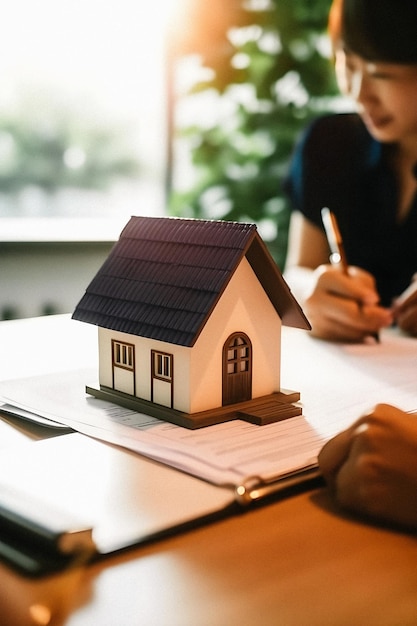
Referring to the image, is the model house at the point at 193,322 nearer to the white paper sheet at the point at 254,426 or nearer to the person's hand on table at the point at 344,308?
the white paper sheet at the point at 254,426

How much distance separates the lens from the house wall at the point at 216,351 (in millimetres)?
778

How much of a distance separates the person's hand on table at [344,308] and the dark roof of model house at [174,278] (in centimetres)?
37

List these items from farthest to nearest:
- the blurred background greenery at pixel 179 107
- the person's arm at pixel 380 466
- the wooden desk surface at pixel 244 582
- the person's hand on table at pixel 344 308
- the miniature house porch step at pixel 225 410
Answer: the blurred background greenery at pixel 179 107, the person's hand on table at pixel 344 308, the miniature house porch step at pixel 225 410, the person's arm at pixel 380 466, the wooden desk surface at pixel 244 582

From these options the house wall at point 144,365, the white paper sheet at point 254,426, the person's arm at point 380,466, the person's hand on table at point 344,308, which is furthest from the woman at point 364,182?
the person's arm at point 380,466

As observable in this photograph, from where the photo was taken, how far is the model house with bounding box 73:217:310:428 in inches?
30.6

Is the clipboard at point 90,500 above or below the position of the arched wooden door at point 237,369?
below

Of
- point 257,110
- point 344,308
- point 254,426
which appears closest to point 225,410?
point 254,426

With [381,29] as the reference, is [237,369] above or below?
below

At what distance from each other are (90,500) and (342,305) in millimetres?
741

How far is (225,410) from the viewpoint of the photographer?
2.59 feet

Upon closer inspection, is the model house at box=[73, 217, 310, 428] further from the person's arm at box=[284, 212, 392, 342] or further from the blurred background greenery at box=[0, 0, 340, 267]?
the blurred background greenery at box=[0, 0, 340, 267]

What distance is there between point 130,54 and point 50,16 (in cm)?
31

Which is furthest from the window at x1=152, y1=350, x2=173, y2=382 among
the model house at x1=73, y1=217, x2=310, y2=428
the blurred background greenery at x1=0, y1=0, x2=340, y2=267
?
the blurred background greenery at x1=0, y1=0, x2=340, y2=267

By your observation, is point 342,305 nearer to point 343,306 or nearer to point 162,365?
point 343,306
